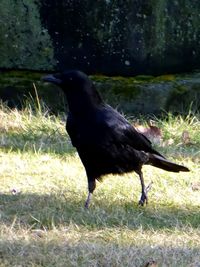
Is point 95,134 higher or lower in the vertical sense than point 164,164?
higher

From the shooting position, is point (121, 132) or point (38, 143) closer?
point (121, 132)

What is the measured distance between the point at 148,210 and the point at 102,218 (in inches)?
14.9

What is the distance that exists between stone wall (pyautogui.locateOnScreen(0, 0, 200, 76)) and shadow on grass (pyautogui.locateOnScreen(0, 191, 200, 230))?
2.69 meters

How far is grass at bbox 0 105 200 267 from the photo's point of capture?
4020 millimetres

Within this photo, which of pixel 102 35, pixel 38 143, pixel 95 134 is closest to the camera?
pixel 95 134

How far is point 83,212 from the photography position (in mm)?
4793

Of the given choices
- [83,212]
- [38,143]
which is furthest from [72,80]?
[38,143]

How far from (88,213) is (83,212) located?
0.04 metres

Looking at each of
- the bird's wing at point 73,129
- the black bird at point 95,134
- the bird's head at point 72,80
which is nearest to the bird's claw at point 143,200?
the black bird at point 95,134

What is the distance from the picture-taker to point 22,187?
5.33 m

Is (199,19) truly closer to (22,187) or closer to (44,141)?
(44,141)

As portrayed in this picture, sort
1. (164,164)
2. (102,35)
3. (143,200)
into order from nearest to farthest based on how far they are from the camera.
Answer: (143,200) < (164,164) < (102,35)

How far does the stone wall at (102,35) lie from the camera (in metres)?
7.53

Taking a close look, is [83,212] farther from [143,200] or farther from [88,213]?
[143,200]
